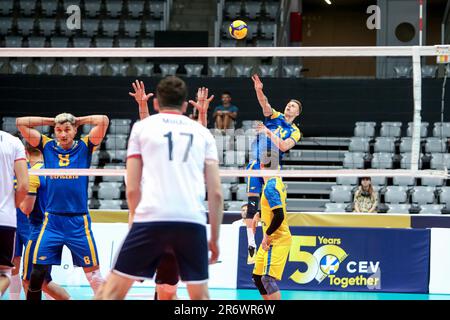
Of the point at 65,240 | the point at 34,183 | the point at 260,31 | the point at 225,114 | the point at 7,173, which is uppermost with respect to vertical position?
the point at 260,31

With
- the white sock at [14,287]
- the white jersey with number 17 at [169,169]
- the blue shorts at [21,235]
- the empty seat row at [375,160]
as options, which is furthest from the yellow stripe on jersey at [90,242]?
the empty seat row at [375,160]

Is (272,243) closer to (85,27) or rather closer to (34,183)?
(34,183)

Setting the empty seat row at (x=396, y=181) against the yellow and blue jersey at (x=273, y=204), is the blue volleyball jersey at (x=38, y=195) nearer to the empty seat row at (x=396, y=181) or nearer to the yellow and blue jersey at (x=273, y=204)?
the yellow and blue jersey at (x=273, y=204)

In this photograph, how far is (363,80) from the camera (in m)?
18.5

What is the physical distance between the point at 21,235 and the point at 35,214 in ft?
2.44

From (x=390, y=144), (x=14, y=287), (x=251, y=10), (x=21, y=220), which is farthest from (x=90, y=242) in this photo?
(x=251, y=10)

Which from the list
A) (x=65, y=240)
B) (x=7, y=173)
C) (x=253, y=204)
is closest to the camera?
(x=7, y=173)

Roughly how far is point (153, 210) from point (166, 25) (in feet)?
59.4

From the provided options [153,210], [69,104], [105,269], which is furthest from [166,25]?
[153,210]

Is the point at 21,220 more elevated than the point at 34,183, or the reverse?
the point at 34,183

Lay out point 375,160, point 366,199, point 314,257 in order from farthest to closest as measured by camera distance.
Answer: point 375,160 → point 366,199 → point 314,257

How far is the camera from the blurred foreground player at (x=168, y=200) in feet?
17.6

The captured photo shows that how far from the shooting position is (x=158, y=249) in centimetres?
536
